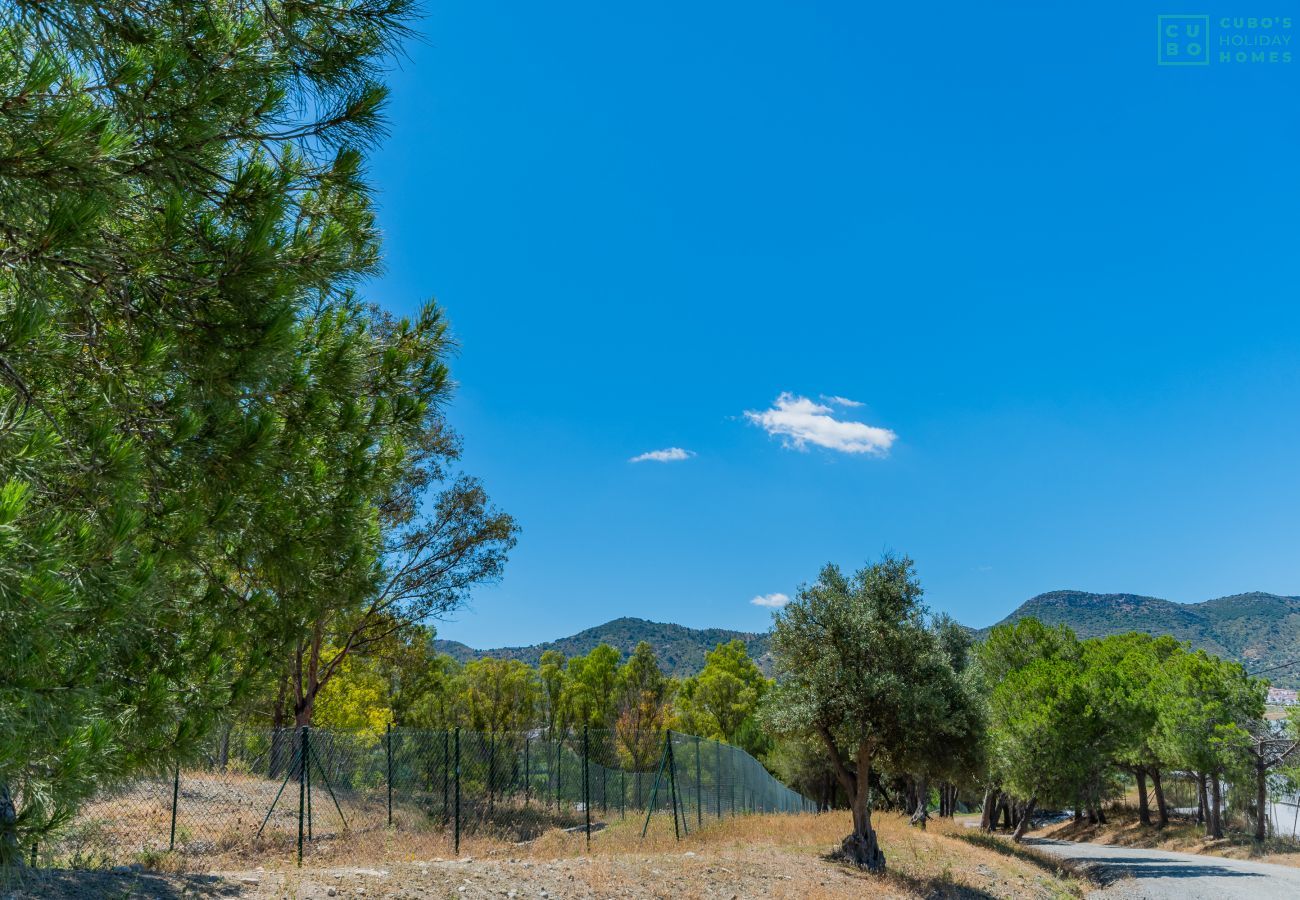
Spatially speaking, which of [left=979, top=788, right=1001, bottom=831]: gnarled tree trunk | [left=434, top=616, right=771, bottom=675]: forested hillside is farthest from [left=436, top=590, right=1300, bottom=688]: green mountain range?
[left=979, top=788, right=1001, bottom=831]: gnarled tree trunk

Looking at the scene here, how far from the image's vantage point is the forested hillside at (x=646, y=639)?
541 ft

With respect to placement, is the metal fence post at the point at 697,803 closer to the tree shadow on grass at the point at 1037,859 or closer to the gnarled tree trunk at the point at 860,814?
the gnarled tree trunk at the point at 860,814

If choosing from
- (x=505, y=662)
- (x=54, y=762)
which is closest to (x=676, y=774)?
(x=54, y=762)

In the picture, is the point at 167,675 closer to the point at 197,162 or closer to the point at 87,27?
the point at 197,162

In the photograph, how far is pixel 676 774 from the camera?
770 inches

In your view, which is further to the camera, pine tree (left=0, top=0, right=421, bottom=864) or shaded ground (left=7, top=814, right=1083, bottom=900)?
shaded ground (left=7, top=814, right=1083, bottom=900)

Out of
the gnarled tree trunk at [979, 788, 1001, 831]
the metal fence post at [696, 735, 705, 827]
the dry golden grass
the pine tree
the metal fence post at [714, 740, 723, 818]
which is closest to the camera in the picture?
the pine tree

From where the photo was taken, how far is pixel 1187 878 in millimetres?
24438

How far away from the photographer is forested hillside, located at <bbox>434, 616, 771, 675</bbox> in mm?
164750

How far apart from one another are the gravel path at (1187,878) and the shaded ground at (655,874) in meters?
1.88

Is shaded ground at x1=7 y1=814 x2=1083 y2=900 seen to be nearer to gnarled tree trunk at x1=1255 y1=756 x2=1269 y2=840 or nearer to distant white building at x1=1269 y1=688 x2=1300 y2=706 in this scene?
gnarled tree trunk at x1=1255 y1=756 x2=1269 y2=840

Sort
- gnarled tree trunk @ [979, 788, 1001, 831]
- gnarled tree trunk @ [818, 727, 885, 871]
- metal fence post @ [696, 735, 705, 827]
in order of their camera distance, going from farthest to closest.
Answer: gnarled tree trunk @ [979, 788, 1001, 831]
metal fence post @ [696, 735, 705, 827]
gnarled tree trunk @ [818, 727, 885, 871]

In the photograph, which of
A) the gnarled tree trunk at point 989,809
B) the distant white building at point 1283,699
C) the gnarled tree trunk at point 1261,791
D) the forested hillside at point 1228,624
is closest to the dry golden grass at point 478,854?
the gnarled tree trunk at point 989,809

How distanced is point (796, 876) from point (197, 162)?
14.5 m
